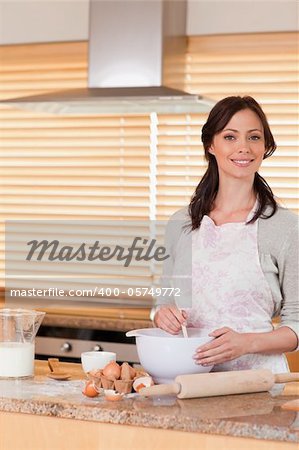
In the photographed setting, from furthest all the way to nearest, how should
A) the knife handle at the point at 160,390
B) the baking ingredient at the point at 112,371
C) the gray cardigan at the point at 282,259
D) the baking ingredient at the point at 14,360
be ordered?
the gray cardigan at the point at 282,259 → the baking ingredient at the point at 14,360 → the baking ingredient at the point at 112,371 → the knife handle at the point at 160,390

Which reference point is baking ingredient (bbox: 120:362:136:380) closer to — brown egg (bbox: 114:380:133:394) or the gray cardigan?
brown egg (bbox: 114:380:133:394)

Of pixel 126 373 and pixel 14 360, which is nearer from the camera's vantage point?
pixel 126 373

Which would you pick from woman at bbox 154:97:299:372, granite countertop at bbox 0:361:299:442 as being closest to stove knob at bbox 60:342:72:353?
woman at bbox 154:97:299:372

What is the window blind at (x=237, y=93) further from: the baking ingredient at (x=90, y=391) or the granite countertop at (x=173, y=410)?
the baking ingredient at (x=90, y=391)

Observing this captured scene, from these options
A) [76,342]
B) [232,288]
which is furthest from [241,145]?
[76,342]

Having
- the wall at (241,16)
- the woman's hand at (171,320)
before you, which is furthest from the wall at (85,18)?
the woman's hand at (171,320)

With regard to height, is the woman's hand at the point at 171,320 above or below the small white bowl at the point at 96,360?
above

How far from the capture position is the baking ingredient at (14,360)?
7.04 feet

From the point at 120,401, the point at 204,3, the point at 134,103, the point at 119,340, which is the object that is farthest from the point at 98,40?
the point at 120,401

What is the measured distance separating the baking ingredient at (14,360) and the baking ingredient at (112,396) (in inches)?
11.9

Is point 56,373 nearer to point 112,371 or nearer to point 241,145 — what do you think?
point 112,371

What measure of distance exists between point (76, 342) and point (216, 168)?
1.43 meters

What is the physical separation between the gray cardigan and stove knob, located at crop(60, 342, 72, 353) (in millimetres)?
1467

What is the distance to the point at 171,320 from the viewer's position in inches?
88.6
